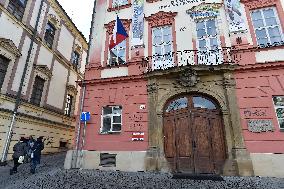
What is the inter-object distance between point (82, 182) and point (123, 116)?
3867 mm

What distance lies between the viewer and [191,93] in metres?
10.2

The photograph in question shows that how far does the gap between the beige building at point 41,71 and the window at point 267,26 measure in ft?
44.8

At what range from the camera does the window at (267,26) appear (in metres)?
9.96

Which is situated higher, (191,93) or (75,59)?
(75,59)

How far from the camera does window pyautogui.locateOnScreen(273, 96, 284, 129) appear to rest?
8711mm

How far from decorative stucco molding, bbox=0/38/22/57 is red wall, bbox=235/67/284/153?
1259 cm

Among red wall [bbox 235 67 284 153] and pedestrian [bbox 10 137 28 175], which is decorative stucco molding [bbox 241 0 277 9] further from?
pedestrian [bbox 10 137 28 175]

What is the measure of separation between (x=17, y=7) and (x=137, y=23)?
800 cm

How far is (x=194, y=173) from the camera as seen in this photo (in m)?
9.02

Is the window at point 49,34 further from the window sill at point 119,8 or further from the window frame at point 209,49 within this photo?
the window frame at point 209,49

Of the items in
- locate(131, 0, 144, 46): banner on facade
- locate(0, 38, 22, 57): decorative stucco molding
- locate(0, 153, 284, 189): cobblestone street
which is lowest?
locate(0, 153, 284, 189): cobblestone street

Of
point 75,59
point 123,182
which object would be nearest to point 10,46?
point 75,59

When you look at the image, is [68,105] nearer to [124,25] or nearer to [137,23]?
[124,25]

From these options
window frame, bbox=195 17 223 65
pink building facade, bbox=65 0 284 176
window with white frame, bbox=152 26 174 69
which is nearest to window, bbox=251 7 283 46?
pink building facade, bbox=65 0 284 176
